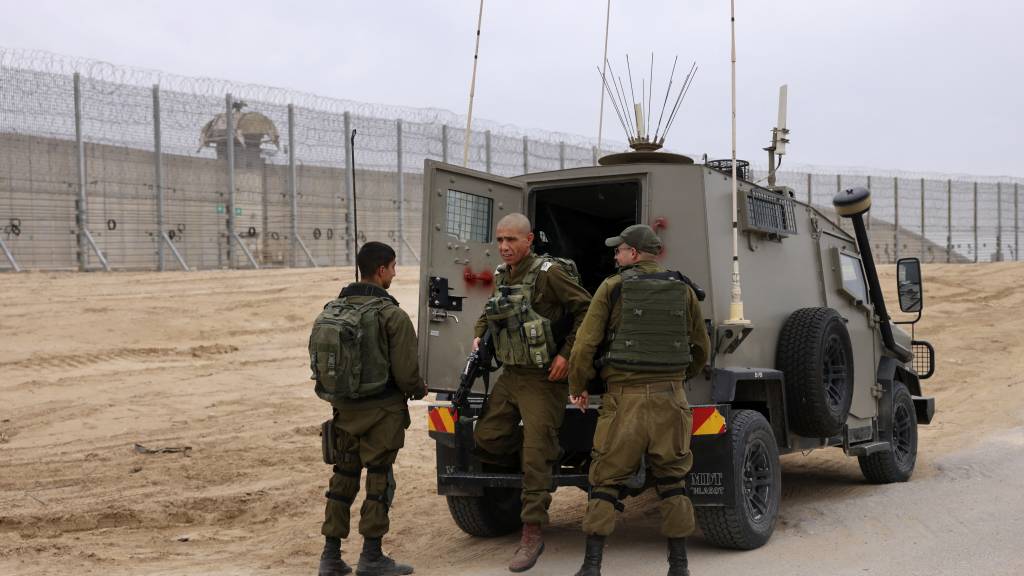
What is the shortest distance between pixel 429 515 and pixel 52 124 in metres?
13.4

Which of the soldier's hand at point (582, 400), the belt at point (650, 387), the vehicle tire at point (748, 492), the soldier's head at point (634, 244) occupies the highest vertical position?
the soldier's head at point (634, 244)

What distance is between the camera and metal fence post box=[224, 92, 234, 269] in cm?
1989

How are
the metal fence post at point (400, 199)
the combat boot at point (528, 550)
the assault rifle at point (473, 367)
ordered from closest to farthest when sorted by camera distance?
the combat boot at point (528, 550)
the assault rifle at point (473, 367)
the metal fence post at point (400, 199)

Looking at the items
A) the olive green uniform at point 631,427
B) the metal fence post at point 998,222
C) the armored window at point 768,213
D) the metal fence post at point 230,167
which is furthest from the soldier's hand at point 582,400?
the metal fence post at point 998,222

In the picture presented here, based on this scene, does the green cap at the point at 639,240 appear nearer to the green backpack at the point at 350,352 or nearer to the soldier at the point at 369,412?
the soldier at the point at 369,412

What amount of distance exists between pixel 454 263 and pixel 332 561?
73.8 inches

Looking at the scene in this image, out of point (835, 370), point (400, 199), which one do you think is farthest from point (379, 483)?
point (400, 199)

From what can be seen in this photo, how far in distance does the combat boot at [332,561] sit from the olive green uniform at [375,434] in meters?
0.06

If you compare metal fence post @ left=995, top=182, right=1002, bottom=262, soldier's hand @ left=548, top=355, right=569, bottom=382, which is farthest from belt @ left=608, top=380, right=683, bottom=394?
metal fence post @ left=995, top=182, right=1002, bottom=262

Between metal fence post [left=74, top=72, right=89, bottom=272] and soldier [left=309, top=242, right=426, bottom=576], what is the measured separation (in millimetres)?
13930

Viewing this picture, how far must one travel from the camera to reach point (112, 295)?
52.7 ft

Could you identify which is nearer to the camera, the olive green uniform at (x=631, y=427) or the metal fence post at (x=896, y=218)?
the olive green uniform at (x=631, y=427)

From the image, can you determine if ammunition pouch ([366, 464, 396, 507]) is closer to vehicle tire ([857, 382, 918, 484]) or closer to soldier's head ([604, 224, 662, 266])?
soldier's head ([604, 224, 662, 266])

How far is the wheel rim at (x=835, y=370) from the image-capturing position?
21.9 ft
